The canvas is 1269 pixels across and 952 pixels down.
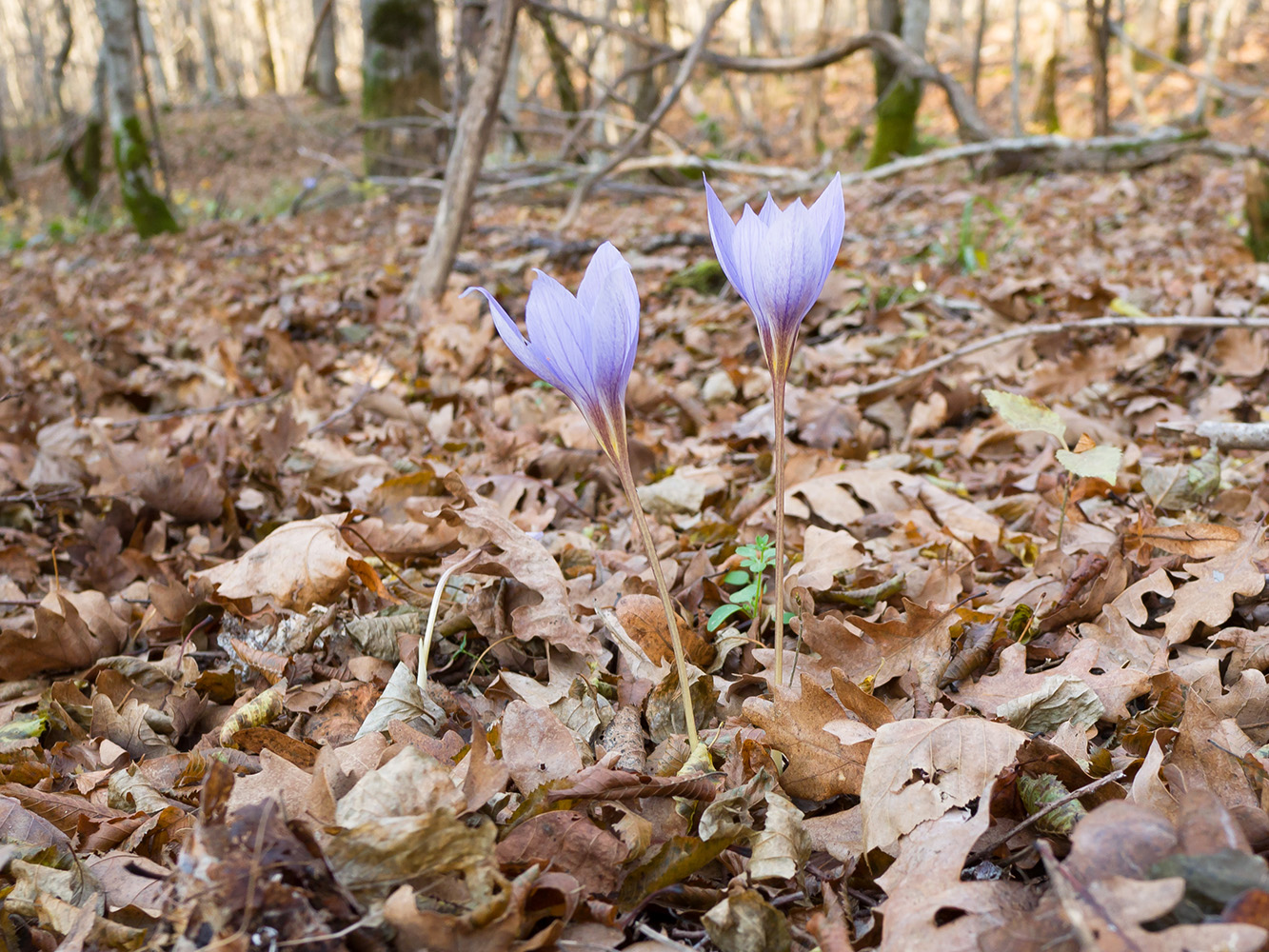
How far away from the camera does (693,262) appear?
6.20 m

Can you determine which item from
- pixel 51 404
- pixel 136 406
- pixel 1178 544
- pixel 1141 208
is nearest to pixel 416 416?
pixel 136 406

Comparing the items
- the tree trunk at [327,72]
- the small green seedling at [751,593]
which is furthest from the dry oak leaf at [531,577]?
the tree trunk at [327,72]

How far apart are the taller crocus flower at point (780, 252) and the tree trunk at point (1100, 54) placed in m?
9.69

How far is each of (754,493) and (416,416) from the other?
1.86m

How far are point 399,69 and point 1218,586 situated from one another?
38.1ft

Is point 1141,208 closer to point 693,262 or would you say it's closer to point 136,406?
point 693,262

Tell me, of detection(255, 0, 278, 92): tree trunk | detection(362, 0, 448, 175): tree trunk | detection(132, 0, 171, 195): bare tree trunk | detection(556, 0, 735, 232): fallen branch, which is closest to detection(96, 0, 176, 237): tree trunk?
detection(132, 0, 171, 195): bare tree trunk

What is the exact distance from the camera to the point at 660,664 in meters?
1.69

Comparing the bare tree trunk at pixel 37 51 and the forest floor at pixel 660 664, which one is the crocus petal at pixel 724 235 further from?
the bare tree trunk at pixel 37 51

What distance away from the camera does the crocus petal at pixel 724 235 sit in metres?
1.16

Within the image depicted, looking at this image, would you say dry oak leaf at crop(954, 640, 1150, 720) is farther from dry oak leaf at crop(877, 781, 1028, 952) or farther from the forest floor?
dry oak leaf at crop(877, 781, 1028, 952)

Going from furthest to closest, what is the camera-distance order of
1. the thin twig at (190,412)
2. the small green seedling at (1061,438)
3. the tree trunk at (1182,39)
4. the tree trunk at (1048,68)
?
the tree trunk at (1182,39) < the tree trunk at (1048,68) < the thin twig at (190,412) < the small green seedling at (1061,438)

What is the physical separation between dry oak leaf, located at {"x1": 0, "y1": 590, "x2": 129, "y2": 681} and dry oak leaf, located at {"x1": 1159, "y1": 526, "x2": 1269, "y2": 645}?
7.70 ft

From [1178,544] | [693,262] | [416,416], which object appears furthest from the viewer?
[693,262]
